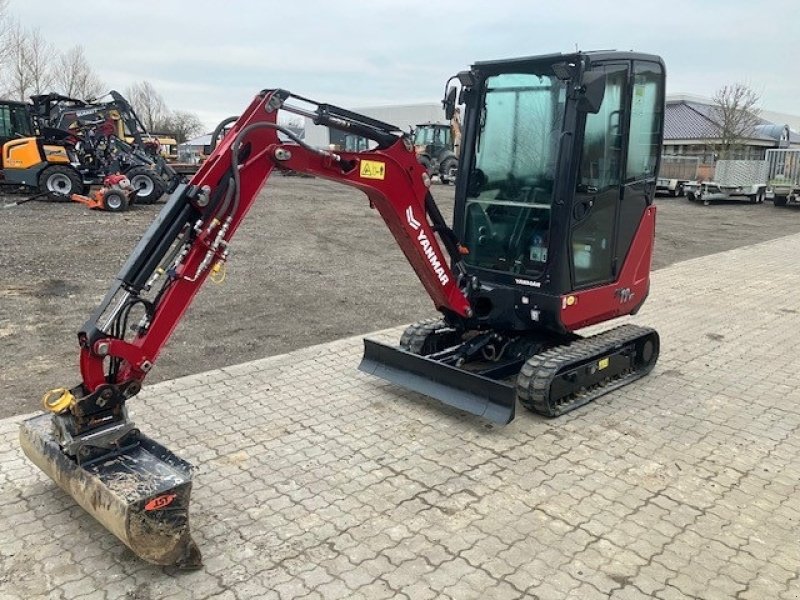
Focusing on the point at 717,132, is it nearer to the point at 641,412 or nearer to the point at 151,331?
the point at 641,412

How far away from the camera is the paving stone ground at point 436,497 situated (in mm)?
3305

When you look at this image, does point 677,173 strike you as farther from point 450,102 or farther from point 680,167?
point 450,102

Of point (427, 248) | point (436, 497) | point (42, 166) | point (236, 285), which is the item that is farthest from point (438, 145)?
point (436, 497)

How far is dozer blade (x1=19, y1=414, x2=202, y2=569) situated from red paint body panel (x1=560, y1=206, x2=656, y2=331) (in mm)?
3178

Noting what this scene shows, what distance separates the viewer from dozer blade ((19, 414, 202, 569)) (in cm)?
316

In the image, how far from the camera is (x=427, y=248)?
4.97 meters

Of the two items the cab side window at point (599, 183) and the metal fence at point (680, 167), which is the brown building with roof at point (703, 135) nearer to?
the metal fence at point (680, 167)

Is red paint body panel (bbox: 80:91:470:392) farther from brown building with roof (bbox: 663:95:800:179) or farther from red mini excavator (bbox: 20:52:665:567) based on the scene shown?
brown building with roof (bbox: 663:95:800:179)

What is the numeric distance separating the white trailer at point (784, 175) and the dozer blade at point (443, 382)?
84.3ft

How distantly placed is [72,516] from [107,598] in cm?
79

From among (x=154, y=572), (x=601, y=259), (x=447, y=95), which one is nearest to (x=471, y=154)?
(x=447, y=95)

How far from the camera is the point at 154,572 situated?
3309 mm

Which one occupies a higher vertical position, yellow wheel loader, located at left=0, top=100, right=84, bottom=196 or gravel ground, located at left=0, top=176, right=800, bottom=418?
yellow wheel loader, located at left=0, top=100, right=84, bottom=196

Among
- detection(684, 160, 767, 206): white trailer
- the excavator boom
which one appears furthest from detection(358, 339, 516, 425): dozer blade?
detection(684, 160, 767, 206): white trailer
